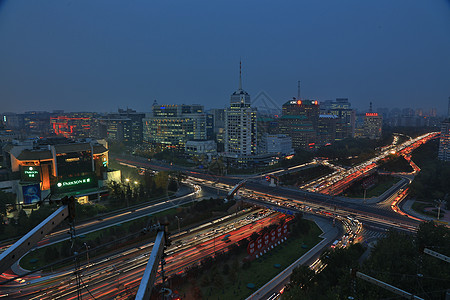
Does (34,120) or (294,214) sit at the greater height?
(34,120)

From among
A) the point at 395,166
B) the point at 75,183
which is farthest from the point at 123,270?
the point at 395,166

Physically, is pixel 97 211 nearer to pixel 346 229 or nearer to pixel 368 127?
pixel 346 229

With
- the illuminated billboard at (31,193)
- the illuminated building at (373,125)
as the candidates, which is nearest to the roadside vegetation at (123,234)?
the illuminated billboard at (31,193)

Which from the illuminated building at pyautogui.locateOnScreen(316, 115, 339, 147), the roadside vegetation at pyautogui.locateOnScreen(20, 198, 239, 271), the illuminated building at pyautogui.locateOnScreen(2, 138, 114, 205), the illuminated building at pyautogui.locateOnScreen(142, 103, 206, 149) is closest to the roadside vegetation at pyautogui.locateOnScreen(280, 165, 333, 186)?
the roadside vegetation at pyautogui.locateOnScreen(20, 198, 239, 271)

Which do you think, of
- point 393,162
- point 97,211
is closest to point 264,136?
point 393,162

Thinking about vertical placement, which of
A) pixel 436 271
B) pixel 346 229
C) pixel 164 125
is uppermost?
pixel 164 125

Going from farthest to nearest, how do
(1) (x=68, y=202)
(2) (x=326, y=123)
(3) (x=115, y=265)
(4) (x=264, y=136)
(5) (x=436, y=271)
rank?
(2) (x=326, y=123)
(4) (x=264, y=136)
(3) (x=115, y=265)
(5) (x=436, y=271)
(1) (x=68, y=202)

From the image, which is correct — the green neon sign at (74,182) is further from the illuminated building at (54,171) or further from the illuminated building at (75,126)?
the illuminated building at (75,126)
